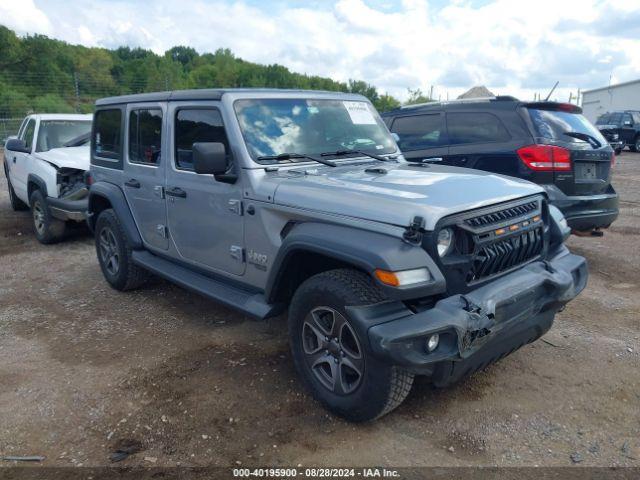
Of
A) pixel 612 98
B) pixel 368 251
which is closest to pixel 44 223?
pixel 368 251

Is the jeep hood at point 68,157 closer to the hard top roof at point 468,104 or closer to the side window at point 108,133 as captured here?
the side window at point 108,133

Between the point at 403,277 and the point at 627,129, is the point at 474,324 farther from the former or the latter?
the point at 627,129

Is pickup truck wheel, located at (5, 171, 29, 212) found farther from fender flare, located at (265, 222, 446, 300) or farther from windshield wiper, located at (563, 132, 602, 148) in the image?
windshield wiper, located at (563, 132, 602, 148)

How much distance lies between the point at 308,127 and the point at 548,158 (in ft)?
9.45

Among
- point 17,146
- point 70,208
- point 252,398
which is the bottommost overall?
point 252,398

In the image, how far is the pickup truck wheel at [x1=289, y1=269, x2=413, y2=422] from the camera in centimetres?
297

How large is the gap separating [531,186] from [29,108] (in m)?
32.2

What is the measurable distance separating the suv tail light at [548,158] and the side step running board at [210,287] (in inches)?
138

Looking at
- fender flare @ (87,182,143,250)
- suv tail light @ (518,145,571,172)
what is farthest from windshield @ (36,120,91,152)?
suv tail light @ (518,145,571,172)

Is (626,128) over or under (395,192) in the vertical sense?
over

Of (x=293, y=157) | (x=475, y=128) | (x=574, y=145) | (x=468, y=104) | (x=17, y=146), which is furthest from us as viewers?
(x=17, y=146)

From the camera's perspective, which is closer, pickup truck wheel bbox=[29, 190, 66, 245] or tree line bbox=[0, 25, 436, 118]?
pickup truck wheel bbox=[29, 190, 66, 245]

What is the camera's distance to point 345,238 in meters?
3.03

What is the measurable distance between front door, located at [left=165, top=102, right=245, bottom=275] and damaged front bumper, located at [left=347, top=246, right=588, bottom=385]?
4.61ft
